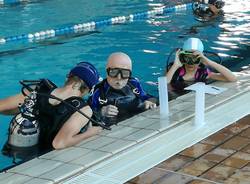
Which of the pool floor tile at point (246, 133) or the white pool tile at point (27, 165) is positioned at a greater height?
the white pool tile at point (27, 165)

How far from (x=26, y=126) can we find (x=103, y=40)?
6.17 meters

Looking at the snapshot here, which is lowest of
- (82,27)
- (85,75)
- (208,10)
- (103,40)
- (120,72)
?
(103,40)

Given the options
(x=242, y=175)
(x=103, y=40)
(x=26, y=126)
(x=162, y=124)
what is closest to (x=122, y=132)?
(x=162, y=124)

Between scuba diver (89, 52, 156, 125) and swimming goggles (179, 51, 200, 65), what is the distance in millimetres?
626

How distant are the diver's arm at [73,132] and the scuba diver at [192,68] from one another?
1759mm

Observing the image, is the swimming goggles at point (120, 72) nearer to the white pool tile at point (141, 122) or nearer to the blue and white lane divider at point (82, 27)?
the white pool tile at point (141, 122)

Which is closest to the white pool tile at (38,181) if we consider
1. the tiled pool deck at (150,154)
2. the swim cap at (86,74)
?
the tiled pool deck at (150,154)

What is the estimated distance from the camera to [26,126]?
335 cm

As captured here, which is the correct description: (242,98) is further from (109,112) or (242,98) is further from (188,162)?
(188,162)

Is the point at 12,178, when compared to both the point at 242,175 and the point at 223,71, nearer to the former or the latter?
the point at 242,175

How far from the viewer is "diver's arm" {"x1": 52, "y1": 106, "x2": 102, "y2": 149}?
3.15 meters

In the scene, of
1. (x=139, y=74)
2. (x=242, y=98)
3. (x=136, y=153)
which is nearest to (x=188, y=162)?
(x=136, y=153)

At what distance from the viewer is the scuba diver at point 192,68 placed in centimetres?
480

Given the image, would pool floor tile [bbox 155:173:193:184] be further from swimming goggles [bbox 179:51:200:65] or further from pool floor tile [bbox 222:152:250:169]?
swimming goggles [bbox 179:51:200:65]
